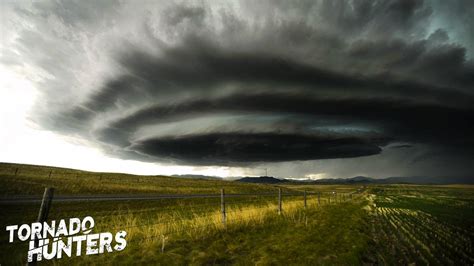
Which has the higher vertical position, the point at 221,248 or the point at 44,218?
the point at 44,218

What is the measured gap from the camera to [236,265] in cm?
738

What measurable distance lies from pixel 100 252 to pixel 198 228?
13.8 feet

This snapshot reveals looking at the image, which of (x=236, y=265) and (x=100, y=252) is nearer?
(x=236, y=265)

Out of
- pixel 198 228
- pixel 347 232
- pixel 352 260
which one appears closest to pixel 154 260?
pixel 198 228

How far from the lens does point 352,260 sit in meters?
7.80

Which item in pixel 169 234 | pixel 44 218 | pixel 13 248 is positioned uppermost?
pixel 44 218

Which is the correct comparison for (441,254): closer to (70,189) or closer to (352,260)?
(352,260)

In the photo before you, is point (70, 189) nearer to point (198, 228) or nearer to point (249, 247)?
point (198, 228)

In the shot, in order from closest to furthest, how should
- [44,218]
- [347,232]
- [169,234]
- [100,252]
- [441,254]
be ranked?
[44,218]
[100,252]
[441,254]
[169,234]
[347,232]

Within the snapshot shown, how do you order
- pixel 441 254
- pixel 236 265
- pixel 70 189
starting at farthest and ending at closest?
1. pixel 70 189
2. pixel 441 254
3. pixel 236 265

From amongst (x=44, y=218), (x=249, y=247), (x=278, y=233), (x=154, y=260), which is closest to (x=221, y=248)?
(x=249, y=247)

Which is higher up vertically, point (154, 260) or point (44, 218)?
point (44, 218)

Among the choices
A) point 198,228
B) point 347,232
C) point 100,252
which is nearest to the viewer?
point 100,252

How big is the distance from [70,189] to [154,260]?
33.5m
